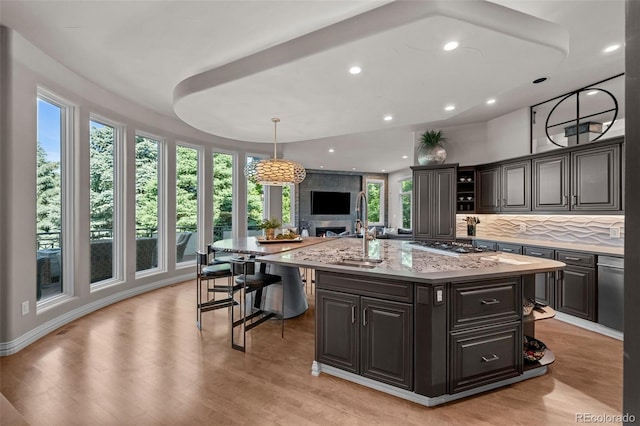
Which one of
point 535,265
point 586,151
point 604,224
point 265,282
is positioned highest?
point 586,151

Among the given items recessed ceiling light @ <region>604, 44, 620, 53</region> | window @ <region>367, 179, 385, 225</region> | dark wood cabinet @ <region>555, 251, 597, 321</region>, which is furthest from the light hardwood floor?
window @ <region>367, 179, 385, 225</region>

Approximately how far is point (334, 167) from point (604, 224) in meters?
7.54

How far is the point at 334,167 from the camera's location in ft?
34.0

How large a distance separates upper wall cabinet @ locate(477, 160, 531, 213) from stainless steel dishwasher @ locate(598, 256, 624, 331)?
1.32 meters

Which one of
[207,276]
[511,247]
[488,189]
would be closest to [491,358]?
[511,247]

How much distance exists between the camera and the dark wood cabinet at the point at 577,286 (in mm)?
3298

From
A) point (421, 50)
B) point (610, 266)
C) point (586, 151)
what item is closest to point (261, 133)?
point (421, 50)

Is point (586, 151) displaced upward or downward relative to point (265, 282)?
upward

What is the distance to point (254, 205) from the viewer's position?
23.0 feet

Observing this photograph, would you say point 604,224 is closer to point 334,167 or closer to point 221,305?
point 221,305

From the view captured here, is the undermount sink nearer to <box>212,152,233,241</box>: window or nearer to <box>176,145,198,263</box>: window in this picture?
<box>176,145,198,263</box>: window

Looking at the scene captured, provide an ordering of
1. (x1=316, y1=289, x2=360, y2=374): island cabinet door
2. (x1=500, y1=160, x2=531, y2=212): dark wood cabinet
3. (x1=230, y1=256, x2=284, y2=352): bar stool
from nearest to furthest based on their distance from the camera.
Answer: (x1=316, y1=289, x2=360, y2=374): island cabinet door, (x1=230, y1=256, x2=284, y2=352): bar stool, (x1=500, y1=160, x2=531, y2=212): dark wood cabinet

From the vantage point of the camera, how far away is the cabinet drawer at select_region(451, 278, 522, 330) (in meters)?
2.06
